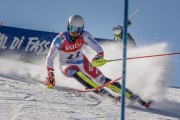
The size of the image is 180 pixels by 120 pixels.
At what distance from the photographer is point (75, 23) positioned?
639cm

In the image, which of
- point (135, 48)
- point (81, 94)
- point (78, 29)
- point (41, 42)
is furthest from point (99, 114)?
point (41, 42)

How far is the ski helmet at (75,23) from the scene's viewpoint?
639 cm

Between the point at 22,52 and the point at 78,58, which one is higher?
the point at 22,52

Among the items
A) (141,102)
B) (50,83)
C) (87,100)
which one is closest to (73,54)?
(50,83)

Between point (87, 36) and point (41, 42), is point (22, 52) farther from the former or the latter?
point (87, 36)

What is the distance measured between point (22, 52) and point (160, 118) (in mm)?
7600

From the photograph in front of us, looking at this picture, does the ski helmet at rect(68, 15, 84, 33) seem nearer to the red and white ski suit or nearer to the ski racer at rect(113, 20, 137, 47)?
the red and white ski suit

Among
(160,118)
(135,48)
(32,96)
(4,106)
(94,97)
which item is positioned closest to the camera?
(4,106)

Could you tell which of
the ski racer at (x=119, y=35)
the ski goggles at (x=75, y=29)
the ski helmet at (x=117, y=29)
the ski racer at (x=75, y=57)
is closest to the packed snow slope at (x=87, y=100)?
the ski racer at (x=75, y=57)

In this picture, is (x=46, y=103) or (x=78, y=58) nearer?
(x=46, y=103)

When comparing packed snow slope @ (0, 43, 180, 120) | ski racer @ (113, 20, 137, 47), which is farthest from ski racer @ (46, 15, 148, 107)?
ski racer @ (113, 20, 137, 47)

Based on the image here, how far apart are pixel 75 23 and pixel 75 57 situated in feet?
2.45

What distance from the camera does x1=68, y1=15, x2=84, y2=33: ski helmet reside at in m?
6.39

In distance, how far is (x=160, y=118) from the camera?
194 inches
